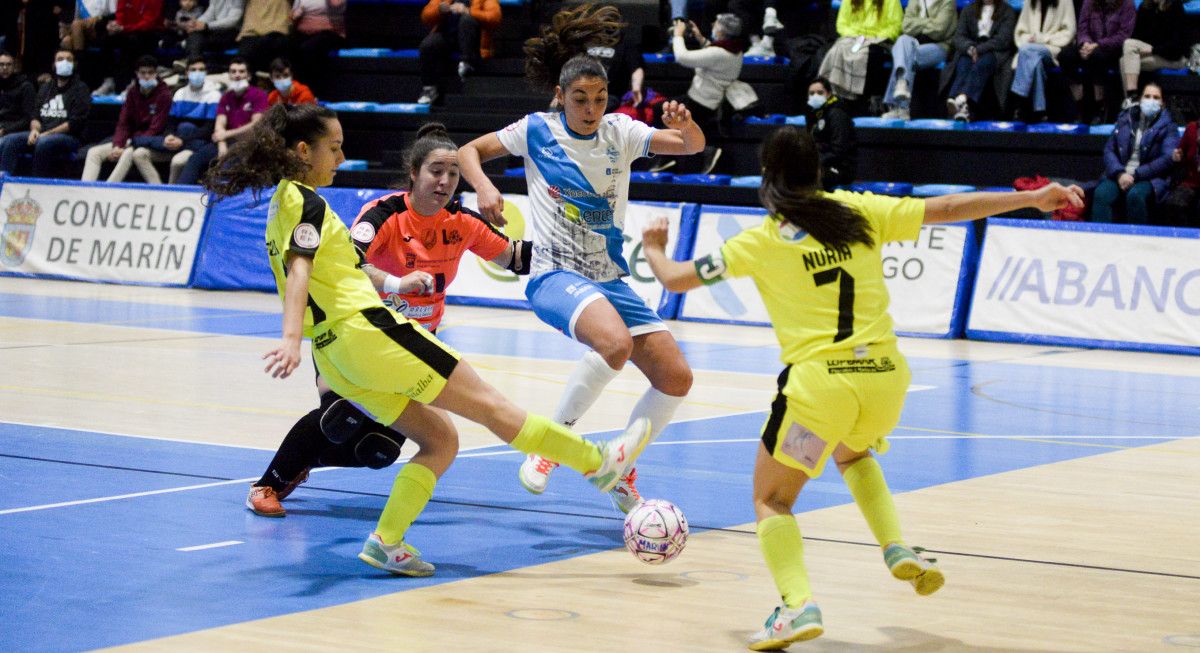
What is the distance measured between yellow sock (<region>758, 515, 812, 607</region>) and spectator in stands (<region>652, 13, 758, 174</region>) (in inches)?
513

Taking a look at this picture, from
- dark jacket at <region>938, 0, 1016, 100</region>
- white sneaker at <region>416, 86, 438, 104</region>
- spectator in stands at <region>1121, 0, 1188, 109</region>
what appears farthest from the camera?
white sneaker at <region>416, 86, 438, 104</region>

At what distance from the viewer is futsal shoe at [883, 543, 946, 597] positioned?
4715 millimetres

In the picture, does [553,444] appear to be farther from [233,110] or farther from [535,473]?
[233,110]

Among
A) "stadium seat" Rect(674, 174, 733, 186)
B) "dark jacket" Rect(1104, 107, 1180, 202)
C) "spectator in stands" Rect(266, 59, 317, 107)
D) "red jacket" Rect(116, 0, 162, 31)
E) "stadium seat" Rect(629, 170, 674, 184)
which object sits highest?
"dark jacket" Rect(1104, 107, 1180, 202)

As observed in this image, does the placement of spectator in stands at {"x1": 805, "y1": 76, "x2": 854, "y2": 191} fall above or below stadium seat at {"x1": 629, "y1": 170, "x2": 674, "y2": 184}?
above

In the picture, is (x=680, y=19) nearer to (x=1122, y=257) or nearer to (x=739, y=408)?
(x=1122, y=257)

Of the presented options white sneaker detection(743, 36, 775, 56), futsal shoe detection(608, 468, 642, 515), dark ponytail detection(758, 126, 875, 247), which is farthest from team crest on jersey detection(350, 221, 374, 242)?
white sneaker detection(743, 36, 775, 56)

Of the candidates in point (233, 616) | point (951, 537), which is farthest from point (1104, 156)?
point (233, 616)

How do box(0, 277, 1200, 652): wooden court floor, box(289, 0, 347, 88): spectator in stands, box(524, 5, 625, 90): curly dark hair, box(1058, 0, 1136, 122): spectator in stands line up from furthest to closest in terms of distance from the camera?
box(289, 0, 347, 88): spectator in stands < box(1058, 0, 1136, 122): spectator in stands < box(524, 5, 625, 90): curly dark hair < box(0, 277, 1200, 652): wooden court floor

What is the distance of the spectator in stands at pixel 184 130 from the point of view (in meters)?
20.0

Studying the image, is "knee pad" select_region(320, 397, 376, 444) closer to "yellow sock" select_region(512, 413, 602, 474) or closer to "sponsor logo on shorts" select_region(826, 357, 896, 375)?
"yellow sock" select_region(512, 413, 602, 474)

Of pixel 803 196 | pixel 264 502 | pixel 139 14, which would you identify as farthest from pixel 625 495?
pixel 139 14

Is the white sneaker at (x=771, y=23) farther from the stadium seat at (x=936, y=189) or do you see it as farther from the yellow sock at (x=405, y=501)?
the yellow sock at (x=405, y=501)

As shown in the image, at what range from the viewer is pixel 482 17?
65.9ft
